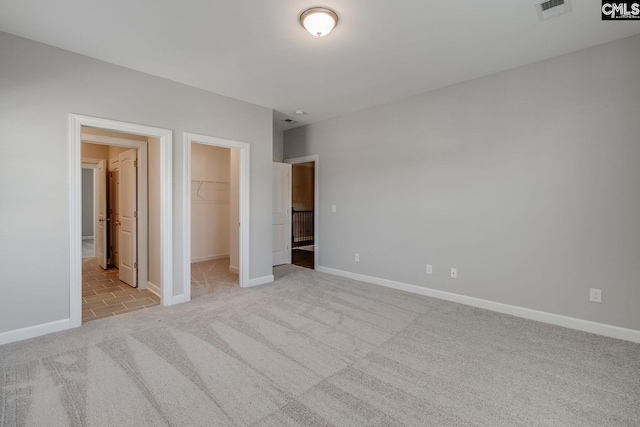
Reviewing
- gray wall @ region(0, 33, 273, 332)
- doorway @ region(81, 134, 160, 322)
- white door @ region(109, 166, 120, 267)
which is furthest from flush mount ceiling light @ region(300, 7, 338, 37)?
white door @ region(109, 166, 120, 267)

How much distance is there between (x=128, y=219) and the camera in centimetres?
443

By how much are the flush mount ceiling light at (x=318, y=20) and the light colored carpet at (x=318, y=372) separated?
2.66m

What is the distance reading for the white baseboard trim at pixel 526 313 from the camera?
2796mm

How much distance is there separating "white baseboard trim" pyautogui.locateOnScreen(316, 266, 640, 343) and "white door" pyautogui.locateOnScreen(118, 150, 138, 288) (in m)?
3.53

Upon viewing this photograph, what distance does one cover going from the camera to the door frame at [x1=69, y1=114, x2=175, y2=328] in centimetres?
297

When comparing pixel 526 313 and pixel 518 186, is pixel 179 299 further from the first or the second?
pixel 518 186

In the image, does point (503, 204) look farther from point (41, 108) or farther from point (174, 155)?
point (41, 108)

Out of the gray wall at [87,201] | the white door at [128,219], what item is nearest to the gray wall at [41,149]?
the white door at [128,219]

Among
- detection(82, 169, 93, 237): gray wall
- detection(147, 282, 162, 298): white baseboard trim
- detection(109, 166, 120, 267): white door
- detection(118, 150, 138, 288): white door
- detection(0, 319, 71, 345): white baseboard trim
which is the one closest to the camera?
detection(0, 319, 71, 345): white baseboard trim

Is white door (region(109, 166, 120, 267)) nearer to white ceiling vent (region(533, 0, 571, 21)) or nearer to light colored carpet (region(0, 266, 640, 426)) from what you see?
light colored carpet (region(0, 266, 640, 426))

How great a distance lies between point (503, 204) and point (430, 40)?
6.49 ft

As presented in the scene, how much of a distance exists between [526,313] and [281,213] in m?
4.20

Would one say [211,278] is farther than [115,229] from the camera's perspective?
No

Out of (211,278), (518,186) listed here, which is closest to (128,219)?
(211,278)
